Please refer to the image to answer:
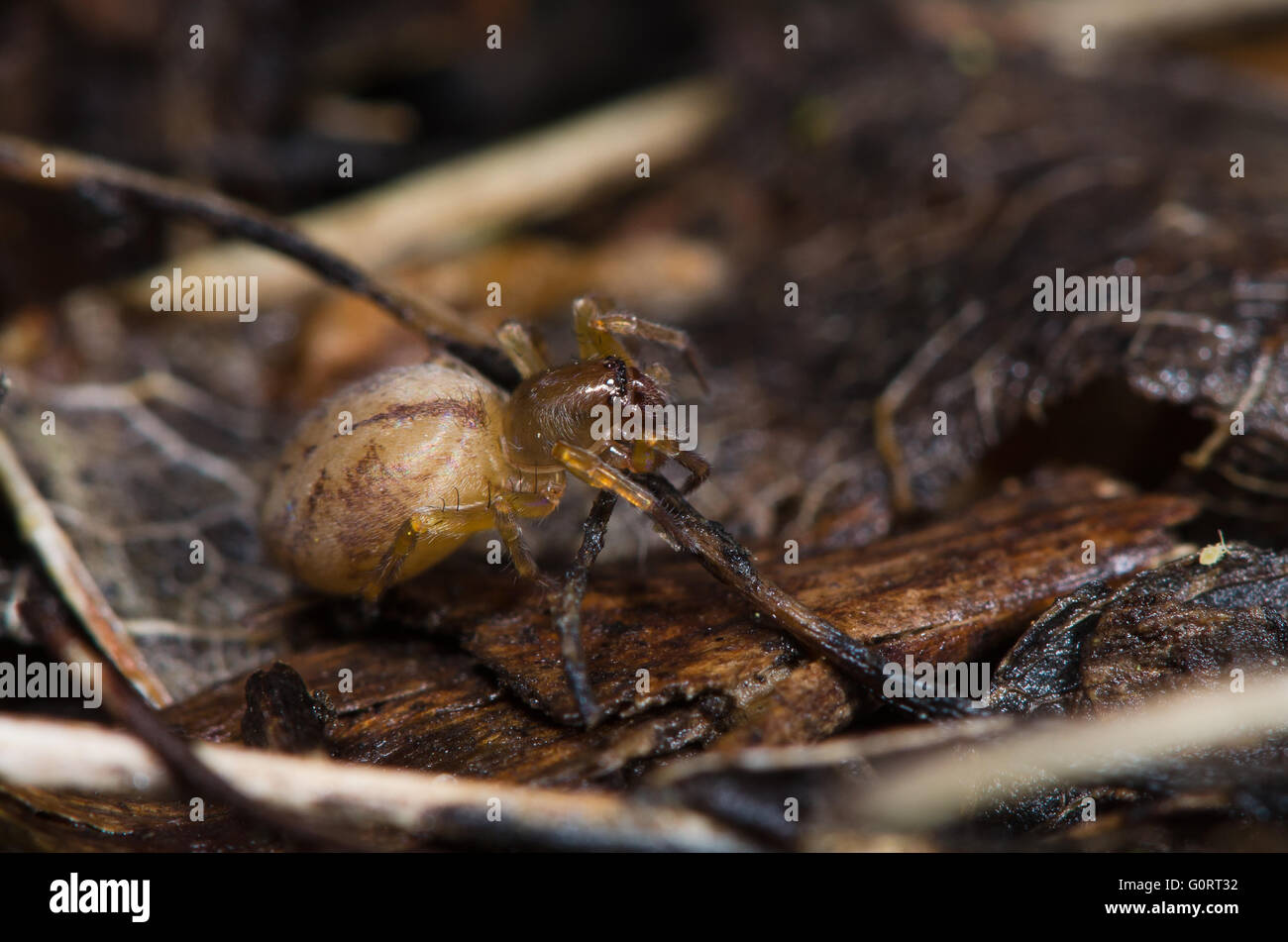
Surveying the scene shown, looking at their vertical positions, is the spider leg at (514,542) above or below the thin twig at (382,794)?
above

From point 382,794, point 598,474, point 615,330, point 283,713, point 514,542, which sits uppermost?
point 615,330

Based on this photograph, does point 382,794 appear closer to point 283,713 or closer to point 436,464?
point 283,713

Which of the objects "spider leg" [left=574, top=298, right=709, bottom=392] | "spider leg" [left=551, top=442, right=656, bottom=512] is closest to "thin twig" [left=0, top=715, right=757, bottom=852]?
"spider leg" [left=551, top=442, right=656, bottom=512]

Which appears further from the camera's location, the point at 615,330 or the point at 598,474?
the point at 615,330

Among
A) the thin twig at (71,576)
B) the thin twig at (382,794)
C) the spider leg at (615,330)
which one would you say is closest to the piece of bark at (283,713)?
the thin twig at (382,794)

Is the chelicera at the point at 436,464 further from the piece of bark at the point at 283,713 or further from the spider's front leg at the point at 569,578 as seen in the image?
the piece of bark at the point at 283,713

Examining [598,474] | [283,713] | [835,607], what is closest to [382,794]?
[283,713]

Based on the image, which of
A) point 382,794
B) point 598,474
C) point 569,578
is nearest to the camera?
point 382,794
